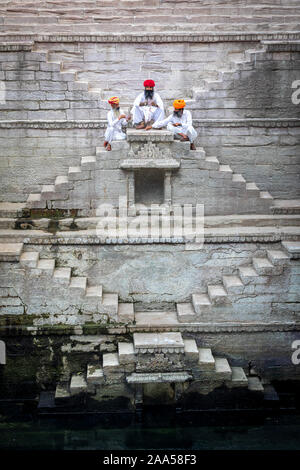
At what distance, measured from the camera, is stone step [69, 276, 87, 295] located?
11.3 metres

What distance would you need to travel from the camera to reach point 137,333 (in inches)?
453

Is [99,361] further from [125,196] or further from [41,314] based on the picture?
[125,196]

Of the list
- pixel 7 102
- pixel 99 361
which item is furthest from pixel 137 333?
pixel 7 102

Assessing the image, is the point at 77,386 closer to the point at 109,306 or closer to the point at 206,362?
the point at 109,306

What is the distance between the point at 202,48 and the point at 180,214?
3830 millimetres

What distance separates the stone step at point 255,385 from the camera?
11516 millimetres

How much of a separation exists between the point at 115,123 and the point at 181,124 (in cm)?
131

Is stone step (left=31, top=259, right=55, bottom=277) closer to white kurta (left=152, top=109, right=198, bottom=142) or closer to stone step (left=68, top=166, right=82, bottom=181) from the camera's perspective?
stone step (left=68, top=166, right=82, bottom=181)

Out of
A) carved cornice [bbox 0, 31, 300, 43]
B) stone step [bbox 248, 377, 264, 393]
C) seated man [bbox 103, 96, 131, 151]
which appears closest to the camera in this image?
stone step [bbox 248, 377, 264, 393]

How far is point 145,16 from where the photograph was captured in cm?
1359

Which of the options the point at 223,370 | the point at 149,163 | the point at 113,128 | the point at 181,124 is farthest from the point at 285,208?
the point at 113,128

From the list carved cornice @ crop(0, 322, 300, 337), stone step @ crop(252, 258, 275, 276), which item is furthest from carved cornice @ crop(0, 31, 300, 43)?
carved cornice @ crop(0, 322, 300, 337)

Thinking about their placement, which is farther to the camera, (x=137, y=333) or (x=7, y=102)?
(x=7, y=102)

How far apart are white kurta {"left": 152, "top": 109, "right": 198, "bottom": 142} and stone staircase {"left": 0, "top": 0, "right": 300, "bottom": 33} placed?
2.42m
